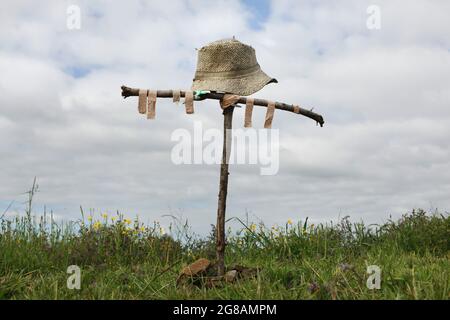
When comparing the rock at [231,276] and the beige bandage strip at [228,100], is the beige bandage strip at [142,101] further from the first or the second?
the rock at [231,276]

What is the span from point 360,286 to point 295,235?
14.2ft

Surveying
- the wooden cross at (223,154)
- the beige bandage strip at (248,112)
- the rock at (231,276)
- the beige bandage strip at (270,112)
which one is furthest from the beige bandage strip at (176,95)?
the rock at (231,276)

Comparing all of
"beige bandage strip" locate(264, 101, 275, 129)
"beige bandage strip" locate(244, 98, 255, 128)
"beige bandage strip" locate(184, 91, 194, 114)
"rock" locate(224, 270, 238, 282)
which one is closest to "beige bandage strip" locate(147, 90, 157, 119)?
"beige bandage strip" locate(184, 91, 194, 114)

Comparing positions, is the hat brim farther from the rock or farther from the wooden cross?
the rock

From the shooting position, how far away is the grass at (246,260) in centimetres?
600

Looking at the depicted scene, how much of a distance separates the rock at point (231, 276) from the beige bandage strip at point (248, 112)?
1867 millimetres

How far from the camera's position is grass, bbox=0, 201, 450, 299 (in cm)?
600

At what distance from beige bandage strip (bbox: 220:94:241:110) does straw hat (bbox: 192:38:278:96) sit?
0.17 meters

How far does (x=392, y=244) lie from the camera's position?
407 inches

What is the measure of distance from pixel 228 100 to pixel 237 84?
0.35m

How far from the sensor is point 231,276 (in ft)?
21.9
